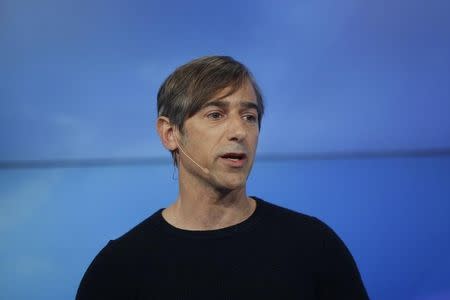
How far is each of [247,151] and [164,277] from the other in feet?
1.00

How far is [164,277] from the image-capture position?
1.15 m

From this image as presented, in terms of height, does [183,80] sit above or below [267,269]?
above

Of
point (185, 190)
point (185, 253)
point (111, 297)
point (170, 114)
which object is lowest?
point (111, 297)

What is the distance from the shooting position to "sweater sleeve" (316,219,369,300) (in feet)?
3.72

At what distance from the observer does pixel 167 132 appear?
1.25m

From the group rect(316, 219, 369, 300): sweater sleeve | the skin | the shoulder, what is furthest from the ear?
rect(316, 219, 369, 300): sweater sleeve

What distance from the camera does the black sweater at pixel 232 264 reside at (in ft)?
3.69

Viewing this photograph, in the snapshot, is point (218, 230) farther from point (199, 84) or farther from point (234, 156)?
point (199, 84)

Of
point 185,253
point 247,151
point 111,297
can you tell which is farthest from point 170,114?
point 111,297

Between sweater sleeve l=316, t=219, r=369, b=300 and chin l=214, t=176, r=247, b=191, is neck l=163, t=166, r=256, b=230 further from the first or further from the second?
sweater sleeve l=316, t=219, r=369, b=300

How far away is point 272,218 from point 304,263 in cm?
13

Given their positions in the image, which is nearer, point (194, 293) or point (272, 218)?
point (194, 293)

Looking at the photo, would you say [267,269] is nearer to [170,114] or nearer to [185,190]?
[185,190]

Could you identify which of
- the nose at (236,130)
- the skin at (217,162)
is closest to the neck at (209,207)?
the skin at (217,162)
